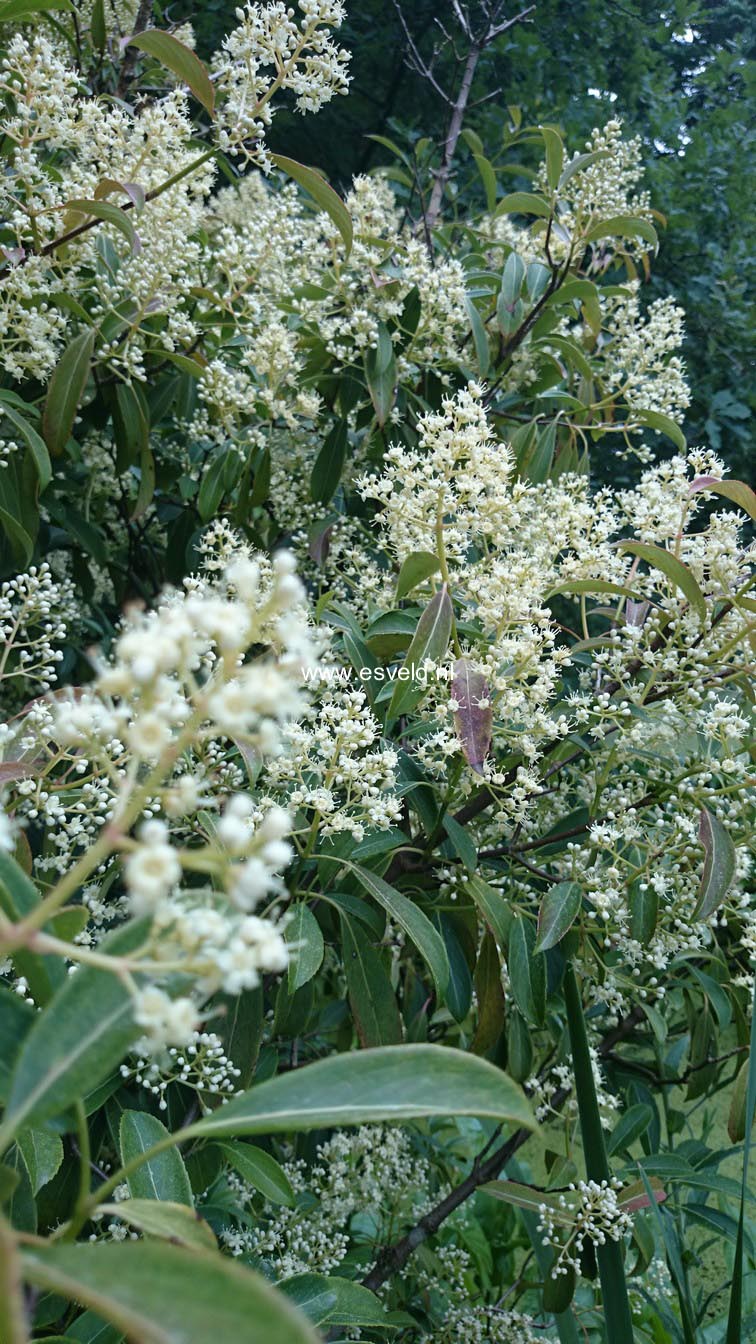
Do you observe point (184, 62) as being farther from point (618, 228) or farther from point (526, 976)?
point (526, 976)

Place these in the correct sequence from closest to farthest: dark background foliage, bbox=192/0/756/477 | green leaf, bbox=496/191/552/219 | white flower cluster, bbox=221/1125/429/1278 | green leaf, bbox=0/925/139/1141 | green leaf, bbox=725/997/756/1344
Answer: green leaf, bbox=0/925/139/1141
green leaf, bbox=725/997/756/1344
white flower cluster, bbox=221/1125/429/1278
green leaf, bbox=496/191/552/219
dark background foliage, bbox=192/0/756/477

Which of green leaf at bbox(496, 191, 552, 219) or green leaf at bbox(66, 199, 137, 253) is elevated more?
green leaf at bbox(496, 191, 552, 219)

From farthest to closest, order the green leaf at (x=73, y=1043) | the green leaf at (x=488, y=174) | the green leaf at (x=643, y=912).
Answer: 1. the green leaf at (x=488, y=174)
2. the green leaf at (x=643, y=912)
3. the green leaf at (x=73, y=1043)

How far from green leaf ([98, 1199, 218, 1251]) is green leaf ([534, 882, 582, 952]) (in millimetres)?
509

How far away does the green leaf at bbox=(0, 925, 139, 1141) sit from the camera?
396 millimetres

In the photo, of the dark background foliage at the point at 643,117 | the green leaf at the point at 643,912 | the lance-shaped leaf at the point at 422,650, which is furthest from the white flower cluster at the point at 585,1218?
the dark background foliage at the point at 643,117

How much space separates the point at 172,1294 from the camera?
316 mm

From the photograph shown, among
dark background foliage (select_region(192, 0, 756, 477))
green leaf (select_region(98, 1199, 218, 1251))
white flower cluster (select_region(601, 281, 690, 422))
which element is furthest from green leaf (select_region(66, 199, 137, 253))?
dark background foliage (select_region(192, 0, 756, 477))

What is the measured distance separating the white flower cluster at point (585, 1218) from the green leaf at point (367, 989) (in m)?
0.26

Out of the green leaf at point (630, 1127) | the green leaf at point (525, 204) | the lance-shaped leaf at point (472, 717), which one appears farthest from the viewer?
the green leaf at point (525, 204)

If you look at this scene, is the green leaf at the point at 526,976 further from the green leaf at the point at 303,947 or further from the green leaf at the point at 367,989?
the green leaf at the point at 303,947

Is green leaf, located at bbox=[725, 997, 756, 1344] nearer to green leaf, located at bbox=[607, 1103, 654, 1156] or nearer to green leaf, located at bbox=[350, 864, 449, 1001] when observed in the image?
green leaf, located at bbox=[350, 864, 449, 1001]

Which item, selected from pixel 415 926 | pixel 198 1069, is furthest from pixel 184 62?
pixel 198 1069

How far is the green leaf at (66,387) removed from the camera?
4.19 feet
